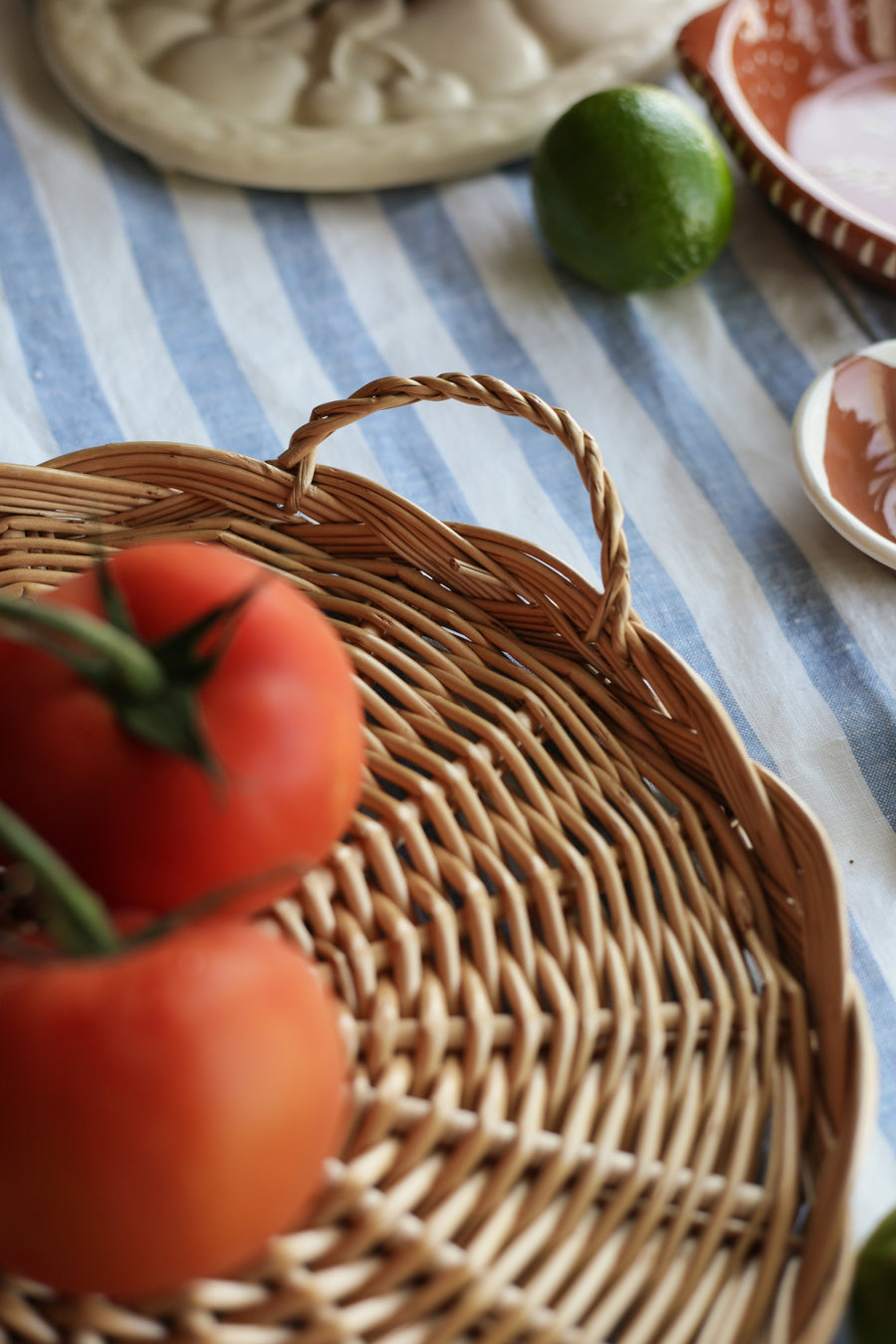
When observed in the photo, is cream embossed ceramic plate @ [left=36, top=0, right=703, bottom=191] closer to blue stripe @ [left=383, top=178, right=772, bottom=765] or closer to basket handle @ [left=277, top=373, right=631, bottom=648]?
blue stripe @ [left=383, top=178, right=772, bottom=765]

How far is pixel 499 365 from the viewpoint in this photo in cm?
62

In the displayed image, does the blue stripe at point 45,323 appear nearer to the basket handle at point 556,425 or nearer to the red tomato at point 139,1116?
the basket handle at point 556,425

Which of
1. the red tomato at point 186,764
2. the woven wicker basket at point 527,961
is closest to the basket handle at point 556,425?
the woven wicker basket at point 527,961

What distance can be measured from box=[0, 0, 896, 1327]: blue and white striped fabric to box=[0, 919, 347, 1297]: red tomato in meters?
0.28

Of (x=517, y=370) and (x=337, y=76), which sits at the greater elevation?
(x=337, y=76)

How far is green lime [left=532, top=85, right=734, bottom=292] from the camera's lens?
58cm

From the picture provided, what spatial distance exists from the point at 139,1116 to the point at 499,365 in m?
0.48

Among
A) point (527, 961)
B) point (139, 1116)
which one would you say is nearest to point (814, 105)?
point (527, 961)

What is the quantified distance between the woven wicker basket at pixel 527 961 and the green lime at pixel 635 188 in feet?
0.88

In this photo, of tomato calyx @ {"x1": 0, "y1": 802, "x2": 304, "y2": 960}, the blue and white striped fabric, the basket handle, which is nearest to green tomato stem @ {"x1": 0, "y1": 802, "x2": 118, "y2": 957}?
tomato calyx @ {"x1": 0, "y1": 802, "x2": 304, "y2": 960}

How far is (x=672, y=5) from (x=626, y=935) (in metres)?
0.67

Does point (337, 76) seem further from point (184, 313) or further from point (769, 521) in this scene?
point (769, 521)

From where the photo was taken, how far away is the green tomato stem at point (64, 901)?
22cm

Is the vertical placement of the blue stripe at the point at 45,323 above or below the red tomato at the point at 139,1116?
above
